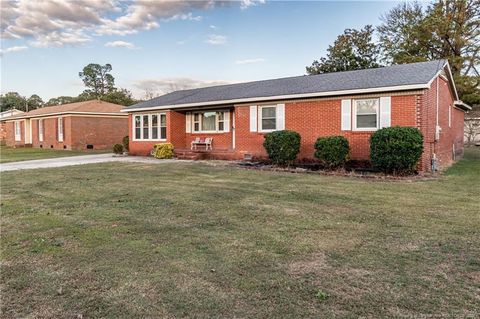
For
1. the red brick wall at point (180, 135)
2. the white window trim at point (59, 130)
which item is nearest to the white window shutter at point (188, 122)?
the red brick wall at point (180, 135)

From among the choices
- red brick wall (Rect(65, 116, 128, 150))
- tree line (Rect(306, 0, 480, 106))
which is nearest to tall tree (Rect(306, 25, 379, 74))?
tree line (Rect(306, 0, 480, 106))

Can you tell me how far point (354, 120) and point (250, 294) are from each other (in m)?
10.7

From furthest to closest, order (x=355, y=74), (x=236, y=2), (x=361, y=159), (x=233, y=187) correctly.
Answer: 1. (x=236, y=2)
2. (x=355, y=74)
3. (x=361, y=159)
4. (x=233, y=187)

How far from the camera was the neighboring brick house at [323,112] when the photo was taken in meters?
11.6

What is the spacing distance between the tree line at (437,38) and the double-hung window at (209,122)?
1687 centimetres

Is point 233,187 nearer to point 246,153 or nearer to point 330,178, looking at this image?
point 330,178

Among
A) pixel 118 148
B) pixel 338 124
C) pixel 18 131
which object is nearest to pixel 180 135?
pixel 118 148

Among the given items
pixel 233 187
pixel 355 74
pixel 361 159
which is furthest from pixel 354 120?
pixel 233 187

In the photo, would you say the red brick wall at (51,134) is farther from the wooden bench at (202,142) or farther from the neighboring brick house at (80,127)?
the wooden bench at (202,142)

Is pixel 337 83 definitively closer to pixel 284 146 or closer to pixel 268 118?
pixel 268 118

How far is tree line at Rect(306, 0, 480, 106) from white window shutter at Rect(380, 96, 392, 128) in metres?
16.4

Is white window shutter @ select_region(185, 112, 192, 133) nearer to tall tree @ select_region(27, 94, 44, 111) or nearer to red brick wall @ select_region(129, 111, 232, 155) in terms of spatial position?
red brick wall @ select_region(129, 111, 232, 155)

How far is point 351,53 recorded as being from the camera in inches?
1356

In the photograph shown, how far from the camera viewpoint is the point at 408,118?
1131 centimetres
